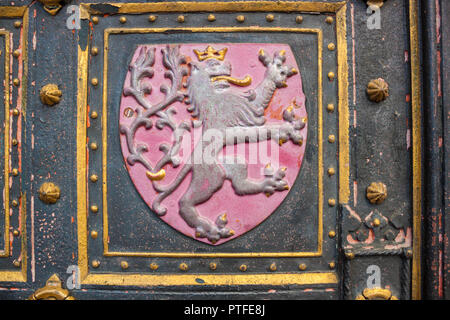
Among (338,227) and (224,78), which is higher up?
(224,78)

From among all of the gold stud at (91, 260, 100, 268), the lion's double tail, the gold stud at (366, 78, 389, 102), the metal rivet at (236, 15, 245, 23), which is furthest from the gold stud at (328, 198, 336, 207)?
the gold stud at (91, 260, 100, 268)

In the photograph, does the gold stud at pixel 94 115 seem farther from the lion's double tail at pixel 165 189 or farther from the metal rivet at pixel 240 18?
the metal rivet at pixel 240 18

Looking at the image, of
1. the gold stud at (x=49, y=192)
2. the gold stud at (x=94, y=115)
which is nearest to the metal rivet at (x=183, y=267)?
the gold stud at (x=49, y=192)

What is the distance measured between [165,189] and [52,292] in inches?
22.7

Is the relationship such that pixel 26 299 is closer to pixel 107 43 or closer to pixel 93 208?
pixel 93 208

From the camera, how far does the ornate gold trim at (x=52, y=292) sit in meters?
1.16

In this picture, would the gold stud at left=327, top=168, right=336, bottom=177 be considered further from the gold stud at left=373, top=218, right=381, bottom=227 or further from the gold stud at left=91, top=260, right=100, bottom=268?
the gold stud at left=91, top=260, right=100, bottom=268

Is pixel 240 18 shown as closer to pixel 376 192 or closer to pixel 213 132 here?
pixel 213 132

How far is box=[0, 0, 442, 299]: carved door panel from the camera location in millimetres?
1164

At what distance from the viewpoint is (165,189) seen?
117 centimetres

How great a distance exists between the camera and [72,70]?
3.87 ft

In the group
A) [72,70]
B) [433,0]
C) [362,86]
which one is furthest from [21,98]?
[433,0]

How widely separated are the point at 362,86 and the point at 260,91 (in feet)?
1.30

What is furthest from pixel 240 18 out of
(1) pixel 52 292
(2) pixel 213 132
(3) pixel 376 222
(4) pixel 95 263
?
(1) pixel 52 292
